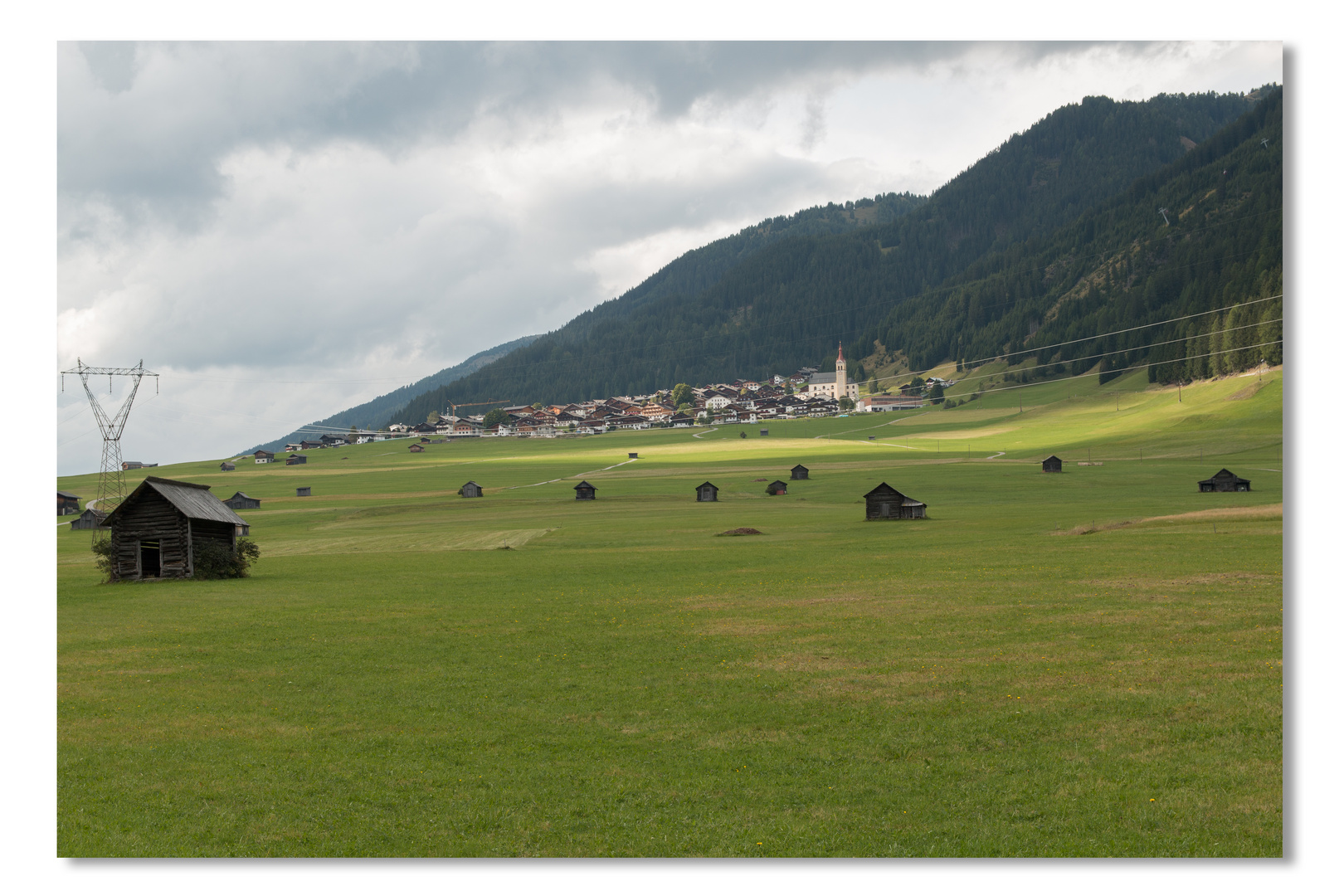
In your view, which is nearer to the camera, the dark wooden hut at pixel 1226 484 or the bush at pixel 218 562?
the bush at pixel 218 562

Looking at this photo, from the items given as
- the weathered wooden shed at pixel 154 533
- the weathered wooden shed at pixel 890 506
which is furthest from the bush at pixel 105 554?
the weathered wooden shed at pixel 890 506

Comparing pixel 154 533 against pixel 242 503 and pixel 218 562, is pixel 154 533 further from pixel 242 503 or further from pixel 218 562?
pixel 242 503

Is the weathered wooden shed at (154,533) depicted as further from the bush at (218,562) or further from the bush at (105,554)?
the bush at (218,562)

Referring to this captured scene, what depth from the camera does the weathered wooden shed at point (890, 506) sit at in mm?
79312

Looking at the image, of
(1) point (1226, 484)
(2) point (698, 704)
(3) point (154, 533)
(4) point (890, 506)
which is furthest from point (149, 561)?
(1) point (1226, 484)

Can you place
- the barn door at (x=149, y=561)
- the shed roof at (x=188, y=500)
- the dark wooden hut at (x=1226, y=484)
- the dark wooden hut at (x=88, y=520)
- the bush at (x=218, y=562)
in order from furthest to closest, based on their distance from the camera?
the dark wooden hut at (x=88, y=520) < the dark wooden hut at (x=1226, y=484) < the bush at (x=218, y=562) < the barn door at (x=149, y=561) < the shed roof at (x=188, y=500)

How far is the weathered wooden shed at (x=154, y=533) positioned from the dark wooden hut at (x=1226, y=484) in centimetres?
8974

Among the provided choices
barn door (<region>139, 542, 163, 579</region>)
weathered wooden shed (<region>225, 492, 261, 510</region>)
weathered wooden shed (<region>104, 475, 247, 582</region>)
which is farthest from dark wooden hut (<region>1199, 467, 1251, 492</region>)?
weathered wooden shed (<region>225, 492, 261, 510</region>)

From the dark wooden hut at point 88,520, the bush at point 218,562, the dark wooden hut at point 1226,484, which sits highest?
the dark wooden hut at point 1226,484

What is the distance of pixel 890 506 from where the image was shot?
79688 mm

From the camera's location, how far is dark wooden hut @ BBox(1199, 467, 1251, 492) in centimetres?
9050

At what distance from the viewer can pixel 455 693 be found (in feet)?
78.8

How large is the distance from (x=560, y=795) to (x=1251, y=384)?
191150 millimetres

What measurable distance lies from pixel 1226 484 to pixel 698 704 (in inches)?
3461
